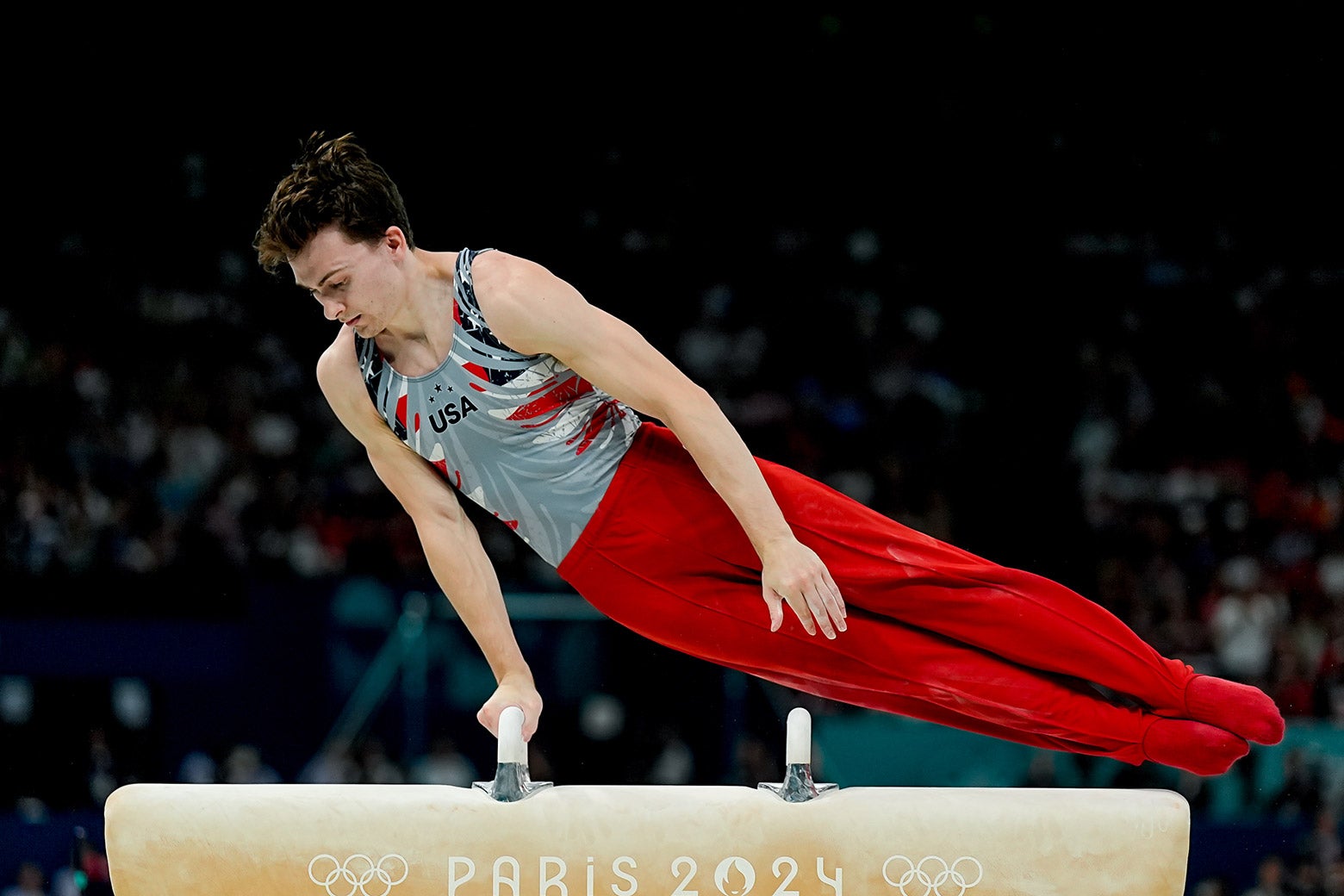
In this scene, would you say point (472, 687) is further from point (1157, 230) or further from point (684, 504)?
point (1157, 230)

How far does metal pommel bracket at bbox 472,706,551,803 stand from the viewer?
7.55 feet

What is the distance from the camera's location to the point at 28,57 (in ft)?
26.5

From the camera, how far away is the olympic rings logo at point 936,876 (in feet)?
7.62

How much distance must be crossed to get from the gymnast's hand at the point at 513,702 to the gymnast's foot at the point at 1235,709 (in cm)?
128

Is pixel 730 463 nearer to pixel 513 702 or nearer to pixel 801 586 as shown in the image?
pixel 801 586

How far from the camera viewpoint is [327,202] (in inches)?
96.9

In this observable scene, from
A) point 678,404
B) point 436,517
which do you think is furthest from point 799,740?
point 436,517

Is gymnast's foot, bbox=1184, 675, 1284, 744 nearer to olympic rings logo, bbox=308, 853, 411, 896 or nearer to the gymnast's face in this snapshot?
olympic rings logo, bbox=308, 853, 411, 896

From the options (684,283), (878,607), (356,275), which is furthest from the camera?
(684,283)

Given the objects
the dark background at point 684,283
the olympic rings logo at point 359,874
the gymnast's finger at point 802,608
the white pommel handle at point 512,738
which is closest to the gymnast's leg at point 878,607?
the gymnast's finger at point 802,608

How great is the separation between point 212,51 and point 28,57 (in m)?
Answer: 1.11

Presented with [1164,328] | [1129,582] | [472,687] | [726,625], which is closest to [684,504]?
[726,625]

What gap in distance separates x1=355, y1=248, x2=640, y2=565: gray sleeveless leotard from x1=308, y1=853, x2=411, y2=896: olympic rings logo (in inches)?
28.3

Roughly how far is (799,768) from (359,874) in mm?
780
